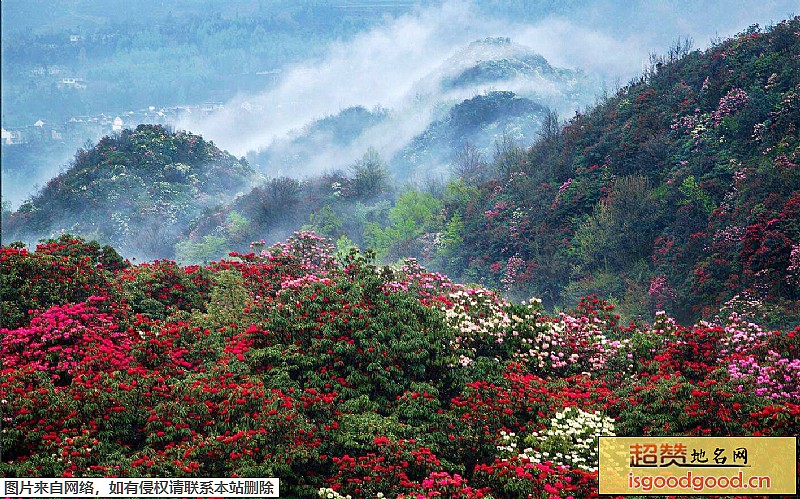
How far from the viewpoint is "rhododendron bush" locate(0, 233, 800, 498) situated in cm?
1026

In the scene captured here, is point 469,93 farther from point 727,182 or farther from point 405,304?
point 405,304

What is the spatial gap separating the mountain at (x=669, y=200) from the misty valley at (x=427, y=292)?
0.34 ft

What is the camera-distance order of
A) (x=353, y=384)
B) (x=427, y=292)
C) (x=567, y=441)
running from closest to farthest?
(x=567, y=441), (x=353, y=384), (x=427, y=292)

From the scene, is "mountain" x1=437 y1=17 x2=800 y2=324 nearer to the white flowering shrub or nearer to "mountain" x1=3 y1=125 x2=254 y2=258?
the white flowering shrub

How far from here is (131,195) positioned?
47.2 metres

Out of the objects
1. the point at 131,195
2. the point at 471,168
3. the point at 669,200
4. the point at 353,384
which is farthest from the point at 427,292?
the point at 131,195

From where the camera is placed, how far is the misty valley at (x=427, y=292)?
10.7m

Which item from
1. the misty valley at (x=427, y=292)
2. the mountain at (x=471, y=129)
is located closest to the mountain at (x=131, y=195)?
the misty valley at (x=427, y=292)

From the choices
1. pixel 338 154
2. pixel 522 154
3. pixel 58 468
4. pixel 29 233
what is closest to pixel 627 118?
pixel 522 154

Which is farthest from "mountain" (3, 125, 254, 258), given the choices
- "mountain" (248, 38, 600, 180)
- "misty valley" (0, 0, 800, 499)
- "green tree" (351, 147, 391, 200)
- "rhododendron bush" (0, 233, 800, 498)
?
"rhododendron bush" (0, 233, 800, 498)

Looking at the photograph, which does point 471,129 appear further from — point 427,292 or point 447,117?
point 427,292

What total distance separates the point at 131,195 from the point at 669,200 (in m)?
32.5

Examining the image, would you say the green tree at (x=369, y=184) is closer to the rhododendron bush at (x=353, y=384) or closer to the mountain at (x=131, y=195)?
the mountain at (x=131, y=195)

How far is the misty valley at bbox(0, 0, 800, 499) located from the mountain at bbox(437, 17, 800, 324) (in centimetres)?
10
